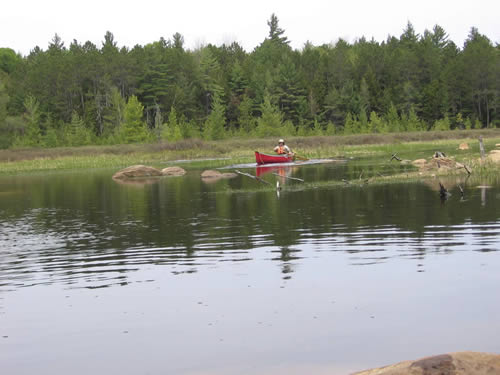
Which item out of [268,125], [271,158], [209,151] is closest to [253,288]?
[271,158]

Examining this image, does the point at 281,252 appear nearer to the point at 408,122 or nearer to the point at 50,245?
the point at 50,245

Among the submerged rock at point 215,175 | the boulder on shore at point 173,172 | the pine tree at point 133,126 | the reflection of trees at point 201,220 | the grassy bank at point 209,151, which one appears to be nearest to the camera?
the reflection of trees at point 201,220

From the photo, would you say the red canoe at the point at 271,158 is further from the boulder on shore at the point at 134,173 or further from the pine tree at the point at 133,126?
the pine tree at the point at 133,126

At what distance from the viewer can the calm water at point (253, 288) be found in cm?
827

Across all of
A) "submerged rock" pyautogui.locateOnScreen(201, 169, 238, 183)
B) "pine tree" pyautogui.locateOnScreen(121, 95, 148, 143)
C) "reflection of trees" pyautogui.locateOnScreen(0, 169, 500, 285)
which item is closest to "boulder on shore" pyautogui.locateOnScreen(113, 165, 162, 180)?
"submerged rock" pyautogui.locateOnScreen(201, 169, 238, 183)

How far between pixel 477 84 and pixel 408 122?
63.7ft

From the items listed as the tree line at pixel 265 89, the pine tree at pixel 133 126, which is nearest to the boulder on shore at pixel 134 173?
the pine tree at pixel 133 126

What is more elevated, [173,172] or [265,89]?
[265,89]

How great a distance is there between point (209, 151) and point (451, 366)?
194 feet

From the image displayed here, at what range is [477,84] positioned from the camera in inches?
3962

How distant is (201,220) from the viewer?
20797mm

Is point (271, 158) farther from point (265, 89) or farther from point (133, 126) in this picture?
point (265, 89)

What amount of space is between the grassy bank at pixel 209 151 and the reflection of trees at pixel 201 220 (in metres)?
23.9

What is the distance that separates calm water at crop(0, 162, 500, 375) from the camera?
827 centimetres
